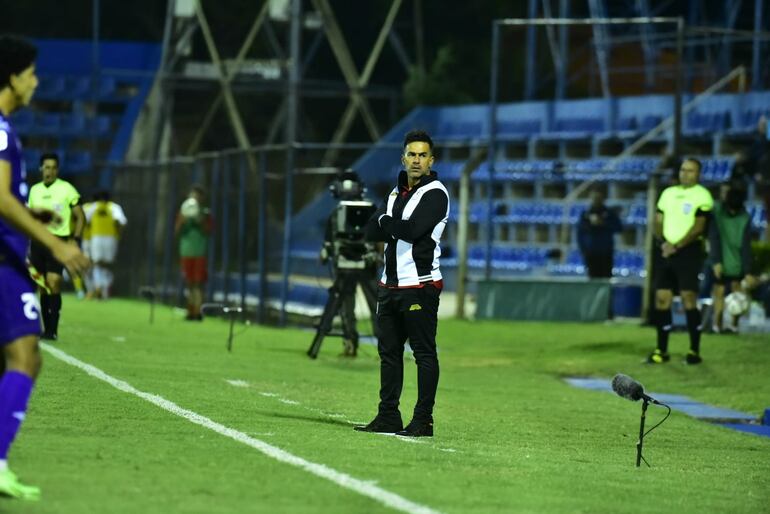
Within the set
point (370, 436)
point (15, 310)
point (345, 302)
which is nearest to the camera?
point (15, 310)

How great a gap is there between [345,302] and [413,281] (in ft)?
29.8

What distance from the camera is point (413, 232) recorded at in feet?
41.8

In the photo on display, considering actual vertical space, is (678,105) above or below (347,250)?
above

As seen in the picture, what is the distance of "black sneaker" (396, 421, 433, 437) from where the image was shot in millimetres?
12828

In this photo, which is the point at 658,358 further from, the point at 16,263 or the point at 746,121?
the point at 746,121

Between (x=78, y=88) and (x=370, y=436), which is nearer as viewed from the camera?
(x=370, y=436)

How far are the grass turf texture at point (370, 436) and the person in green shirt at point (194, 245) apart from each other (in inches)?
230

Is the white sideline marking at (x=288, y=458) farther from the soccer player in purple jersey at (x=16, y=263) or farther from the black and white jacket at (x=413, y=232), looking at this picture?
the soccer player in purple jersey at (x=16, y=263)

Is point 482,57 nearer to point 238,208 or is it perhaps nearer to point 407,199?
point 238,208

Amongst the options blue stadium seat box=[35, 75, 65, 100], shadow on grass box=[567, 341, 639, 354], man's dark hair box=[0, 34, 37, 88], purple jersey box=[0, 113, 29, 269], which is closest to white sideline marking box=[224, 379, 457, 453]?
purple jersey box=[0, 113, 29, 269]

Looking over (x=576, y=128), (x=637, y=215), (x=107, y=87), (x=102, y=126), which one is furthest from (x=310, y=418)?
(x=107, y=87)

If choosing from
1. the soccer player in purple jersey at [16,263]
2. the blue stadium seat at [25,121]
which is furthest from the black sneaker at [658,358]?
the blue stadium seat at [25,121]

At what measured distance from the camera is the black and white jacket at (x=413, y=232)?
1277 centimetres

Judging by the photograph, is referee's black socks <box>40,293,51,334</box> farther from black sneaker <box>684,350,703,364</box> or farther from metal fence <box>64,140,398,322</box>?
black sneaker <box>684,350,703,364</box>
